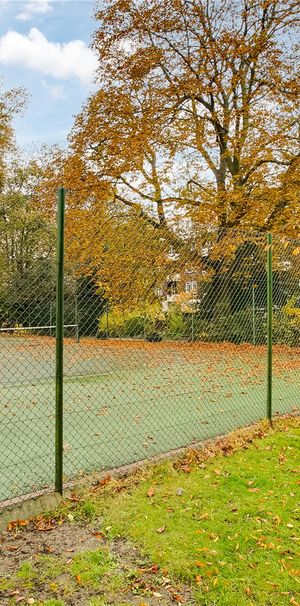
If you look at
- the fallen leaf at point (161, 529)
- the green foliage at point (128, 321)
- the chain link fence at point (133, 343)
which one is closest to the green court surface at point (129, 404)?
the chain link fence at point (133, 343)

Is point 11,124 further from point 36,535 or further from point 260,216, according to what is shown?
point 36,535

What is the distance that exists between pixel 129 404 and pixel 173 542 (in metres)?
3.50

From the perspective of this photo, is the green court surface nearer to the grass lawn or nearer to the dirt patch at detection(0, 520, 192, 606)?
the grass lawn

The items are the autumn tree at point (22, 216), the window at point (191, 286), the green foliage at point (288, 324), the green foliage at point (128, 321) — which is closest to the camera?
the green foliage at point (128, 321)

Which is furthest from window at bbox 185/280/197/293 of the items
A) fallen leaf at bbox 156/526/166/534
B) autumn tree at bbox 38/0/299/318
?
autumn tree at bbox 38/0/299/318

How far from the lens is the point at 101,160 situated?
44.4 ft

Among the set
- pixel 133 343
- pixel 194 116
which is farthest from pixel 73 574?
pixel 194 116

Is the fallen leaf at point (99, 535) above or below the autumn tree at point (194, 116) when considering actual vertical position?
below

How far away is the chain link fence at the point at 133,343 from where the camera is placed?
12.6ft

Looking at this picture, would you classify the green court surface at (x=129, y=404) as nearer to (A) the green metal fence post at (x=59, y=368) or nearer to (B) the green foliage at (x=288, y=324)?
(A) the green metal fence post at (x=59, y=368)

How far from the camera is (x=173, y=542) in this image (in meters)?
2.50

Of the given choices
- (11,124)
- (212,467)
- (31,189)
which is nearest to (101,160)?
(31,189)

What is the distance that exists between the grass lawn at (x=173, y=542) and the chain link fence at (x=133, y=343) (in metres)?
0.48

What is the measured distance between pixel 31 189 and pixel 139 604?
19.9m
